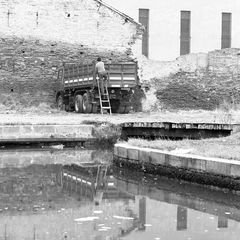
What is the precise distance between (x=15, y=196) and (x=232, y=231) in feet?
13.9

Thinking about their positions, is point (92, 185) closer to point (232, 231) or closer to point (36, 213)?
point (36, 213)

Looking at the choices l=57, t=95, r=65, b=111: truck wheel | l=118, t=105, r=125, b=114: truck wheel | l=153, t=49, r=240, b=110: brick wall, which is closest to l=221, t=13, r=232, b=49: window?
l=153, t=49, r=240, b=110: brick wall

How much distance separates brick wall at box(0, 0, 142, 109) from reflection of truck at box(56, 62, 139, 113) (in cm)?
207

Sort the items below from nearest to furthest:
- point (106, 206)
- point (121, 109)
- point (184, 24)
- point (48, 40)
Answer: point (106, 206)
point (121, 109)
point (48, 40)
point (184, 24)

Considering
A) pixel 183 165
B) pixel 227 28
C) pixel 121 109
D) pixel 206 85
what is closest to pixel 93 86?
pixel 121 109

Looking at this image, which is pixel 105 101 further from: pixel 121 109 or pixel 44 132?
pixel 44 132

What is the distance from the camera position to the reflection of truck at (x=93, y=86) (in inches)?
1156

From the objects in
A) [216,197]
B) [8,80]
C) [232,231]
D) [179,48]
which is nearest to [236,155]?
[216,197]

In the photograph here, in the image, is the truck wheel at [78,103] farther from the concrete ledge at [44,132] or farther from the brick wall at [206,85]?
the concrete ledge at [44,132]

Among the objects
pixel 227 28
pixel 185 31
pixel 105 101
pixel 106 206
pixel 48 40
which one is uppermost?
pixel 227 28

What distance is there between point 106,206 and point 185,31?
127 feet

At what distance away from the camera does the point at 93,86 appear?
95.6 ft

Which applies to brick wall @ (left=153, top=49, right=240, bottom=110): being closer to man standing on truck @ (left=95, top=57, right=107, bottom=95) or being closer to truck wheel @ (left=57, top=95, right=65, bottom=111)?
truck wheel @ (left=57, top=95, right=65, bottom=111)

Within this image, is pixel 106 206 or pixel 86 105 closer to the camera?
pixel 106 206
